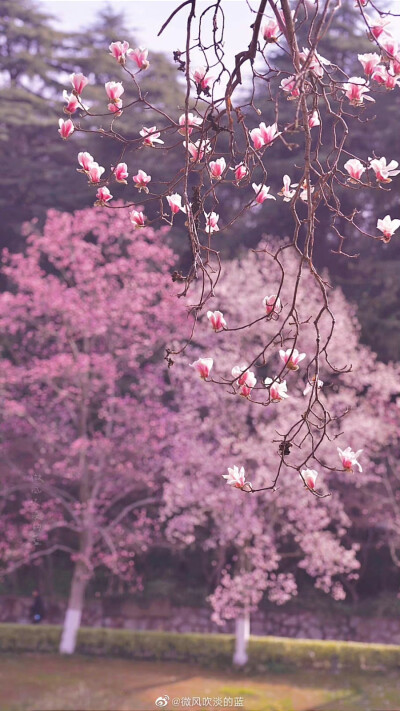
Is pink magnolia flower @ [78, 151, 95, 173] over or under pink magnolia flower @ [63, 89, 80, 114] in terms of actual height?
under

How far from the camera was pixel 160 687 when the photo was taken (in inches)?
469

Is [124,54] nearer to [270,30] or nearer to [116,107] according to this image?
[116,107]

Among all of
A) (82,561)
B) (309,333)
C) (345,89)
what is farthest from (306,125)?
(82,561)

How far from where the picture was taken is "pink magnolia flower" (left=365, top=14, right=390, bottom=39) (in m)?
2.36

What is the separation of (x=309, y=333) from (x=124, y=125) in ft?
23.4

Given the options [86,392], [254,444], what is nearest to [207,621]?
[254,444]

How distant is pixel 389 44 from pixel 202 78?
564 millimetres

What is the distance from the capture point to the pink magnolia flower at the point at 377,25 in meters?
2.36

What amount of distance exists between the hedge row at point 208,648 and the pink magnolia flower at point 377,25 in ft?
38.9

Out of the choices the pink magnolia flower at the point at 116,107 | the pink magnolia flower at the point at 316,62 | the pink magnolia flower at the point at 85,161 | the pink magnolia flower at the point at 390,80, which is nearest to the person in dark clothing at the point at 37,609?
the pink magnolia flower at the point at 85,161

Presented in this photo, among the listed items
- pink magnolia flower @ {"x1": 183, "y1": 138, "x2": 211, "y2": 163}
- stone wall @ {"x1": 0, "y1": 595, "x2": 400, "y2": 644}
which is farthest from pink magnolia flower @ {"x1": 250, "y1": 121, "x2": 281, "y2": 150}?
stone wall @ {"x1": 0, "y1": 595, "x2": 400, "y2": 644}

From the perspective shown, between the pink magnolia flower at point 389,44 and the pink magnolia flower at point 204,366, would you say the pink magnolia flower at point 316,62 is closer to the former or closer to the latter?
the pink magnolia flower at point 389,44

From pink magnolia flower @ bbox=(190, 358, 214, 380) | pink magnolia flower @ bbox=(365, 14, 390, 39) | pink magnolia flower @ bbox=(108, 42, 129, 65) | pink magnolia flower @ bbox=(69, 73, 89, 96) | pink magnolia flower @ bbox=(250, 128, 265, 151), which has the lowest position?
pink magnolia flower @ bbox=(190, 358, 214, 380)

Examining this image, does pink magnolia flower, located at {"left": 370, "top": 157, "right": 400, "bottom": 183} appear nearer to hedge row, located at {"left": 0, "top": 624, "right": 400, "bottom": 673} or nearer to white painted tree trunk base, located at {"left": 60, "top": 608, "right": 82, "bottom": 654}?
hedge row, located at {"left": 0, "top": 624, "right": 400, "bottom": 673}
